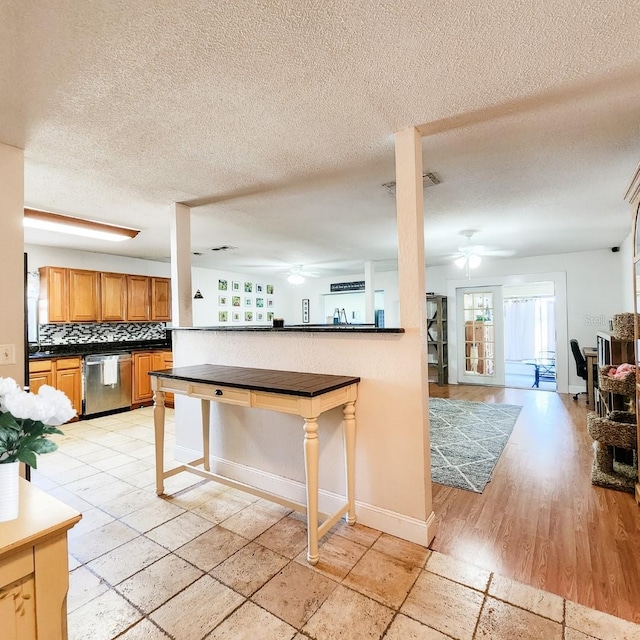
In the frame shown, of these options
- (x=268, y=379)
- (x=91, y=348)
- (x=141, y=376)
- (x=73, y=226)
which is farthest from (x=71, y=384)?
(x=268, y=379)

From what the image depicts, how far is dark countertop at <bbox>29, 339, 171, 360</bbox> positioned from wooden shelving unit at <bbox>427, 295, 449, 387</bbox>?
4793mm

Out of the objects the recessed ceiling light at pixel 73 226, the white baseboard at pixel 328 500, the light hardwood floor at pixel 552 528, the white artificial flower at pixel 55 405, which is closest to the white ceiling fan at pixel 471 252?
the light hardwood floor at pixel 552 528

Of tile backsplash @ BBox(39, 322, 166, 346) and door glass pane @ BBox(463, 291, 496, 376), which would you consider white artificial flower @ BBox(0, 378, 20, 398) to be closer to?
tile backsplash @ BBox(39, 322, 166, 346)

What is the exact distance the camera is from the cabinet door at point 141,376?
210 inches

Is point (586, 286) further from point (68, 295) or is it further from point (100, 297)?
point (68, 295)

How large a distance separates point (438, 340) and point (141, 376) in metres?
5.18

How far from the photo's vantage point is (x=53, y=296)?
480cm

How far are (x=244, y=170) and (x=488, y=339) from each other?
5.76m

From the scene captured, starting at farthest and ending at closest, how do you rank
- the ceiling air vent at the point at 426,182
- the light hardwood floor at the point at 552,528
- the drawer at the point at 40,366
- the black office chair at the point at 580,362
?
the black office chair at the point at 580,362 < the drawer at the point at 40,366 < the ceiling air vent at the point at 426,182 < the light hardwood floor at the point at 552,528

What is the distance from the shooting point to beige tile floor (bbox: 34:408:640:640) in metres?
1.46

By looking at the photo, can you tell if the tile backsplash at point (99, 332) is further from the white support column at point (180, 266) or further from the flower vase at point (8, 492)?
the flower vase at point (8, 492)

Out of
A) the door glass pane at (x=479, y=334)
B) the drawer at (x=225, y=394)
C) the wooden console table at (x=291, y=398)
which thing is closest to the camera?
the wooden console table at (x=291, y=398)

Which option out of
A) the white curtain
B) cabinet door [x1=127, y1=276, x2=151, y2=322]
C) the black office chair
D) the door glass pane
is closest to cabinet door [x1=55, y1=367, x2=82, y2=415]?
cabinet door [x1=127, y1=276, x2=151, y2=322]

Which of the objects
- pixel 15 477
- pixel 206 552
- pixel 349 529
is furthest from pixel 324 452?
pixel 15 477
